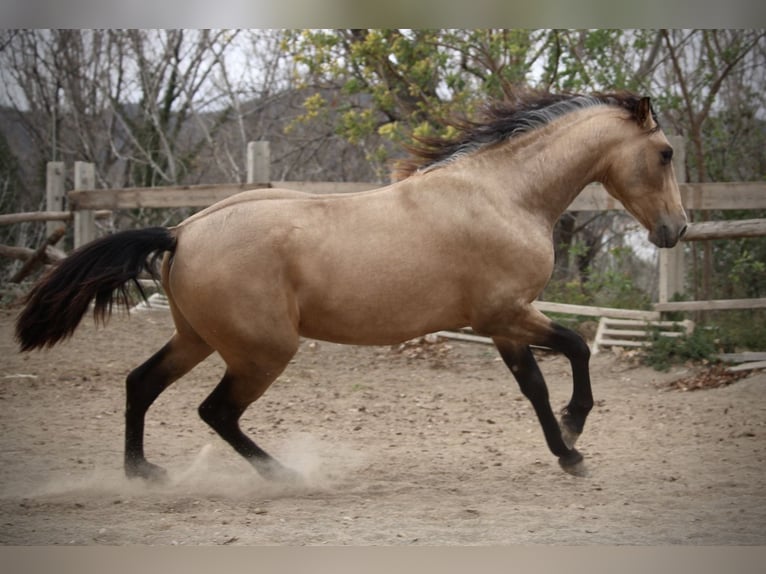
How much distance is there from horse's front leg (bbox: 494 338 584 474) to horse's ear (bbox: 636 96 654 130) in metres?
1.15

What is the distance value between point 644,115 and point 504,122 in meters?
0.63

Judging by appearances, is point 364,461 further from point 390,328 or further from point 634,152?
point 634,152

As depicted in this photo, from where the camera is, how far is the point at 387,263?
12.0 feet

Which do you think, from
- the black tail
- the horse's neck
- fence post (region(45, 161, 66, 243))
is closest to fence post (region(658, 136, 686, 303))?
the horse's neck

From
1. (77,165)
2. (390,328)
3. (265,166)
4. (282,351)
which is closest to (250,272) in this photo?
(282,351)

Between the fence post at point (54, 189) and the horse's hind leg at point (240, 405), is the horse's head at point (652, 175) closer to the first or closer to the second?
the horse's hind leg at point (240, 405)

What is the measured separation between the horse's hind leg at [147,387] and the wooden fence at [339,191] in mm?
3028

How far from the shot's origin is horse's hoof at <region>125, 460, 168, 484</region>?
385 centimetres

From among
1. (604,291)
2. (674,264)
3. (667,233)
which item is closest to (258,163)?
(604,291)

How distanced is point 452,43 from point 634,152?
3980mm

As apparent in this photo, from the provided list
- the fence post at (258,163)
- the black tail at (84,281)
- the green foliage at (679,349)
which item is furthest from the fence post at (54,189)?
the green foliage at (679,349)

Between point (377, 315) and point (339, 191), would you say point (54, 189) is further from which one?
point (377, 315)

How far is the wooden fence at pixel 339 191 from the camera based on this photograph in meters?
6.11

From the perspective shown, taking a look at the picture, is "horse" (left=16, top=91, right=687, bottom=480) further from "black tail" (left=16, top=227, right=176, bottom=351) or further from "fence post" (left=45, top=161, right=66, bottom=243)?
"fence post" (left=45, top=161, right=66, bottom=243)
